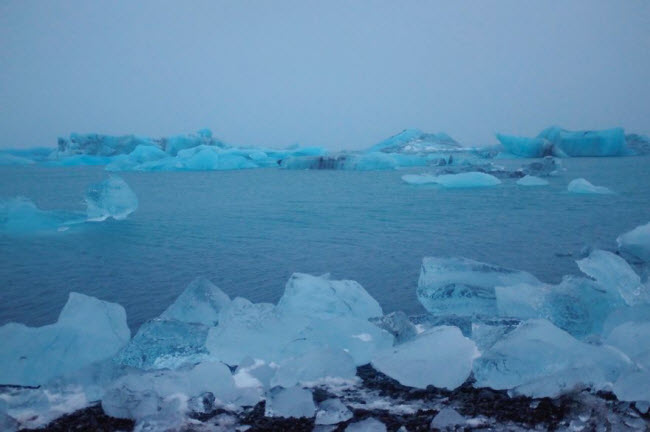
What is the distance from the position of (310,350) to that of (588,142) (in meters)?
18.8

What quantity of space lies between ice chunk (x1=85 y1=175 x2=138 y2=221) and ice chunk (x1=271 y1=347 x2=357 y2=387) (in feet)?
10.1

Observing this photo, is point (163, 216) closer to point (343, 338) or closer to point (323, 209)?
point (323, 209)

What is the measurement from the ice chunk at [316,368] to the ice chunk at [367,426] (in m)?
0.22

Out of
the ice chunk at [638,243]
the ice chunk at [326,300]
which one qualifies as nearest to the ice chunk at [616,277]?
the ice chunk at [638,243]

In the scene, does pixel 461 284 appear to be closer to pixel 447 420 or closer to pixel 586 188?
pixel 447 420

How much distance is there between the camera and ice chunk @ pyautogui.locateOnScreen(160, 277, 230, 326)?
1476mm

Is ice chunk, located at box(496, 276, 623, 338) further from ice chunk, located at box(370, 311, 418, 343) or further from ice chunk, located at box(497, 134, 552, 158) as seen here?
ice chunk, located at box(497, 134, 552, 158)

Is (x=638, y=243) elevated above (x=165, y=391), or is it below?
above

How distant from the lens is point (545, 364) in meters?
1.11

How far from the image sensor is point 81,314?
1360mm

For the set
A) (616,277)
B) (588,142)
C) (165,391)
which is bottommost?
(165,391)

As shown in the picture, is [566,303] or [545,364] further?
[566,303]

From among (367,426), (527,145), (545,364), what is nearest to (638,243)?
(545,364)

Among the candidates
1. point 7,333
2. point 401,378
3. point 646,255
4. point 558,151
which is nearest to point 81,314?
point 7,333
